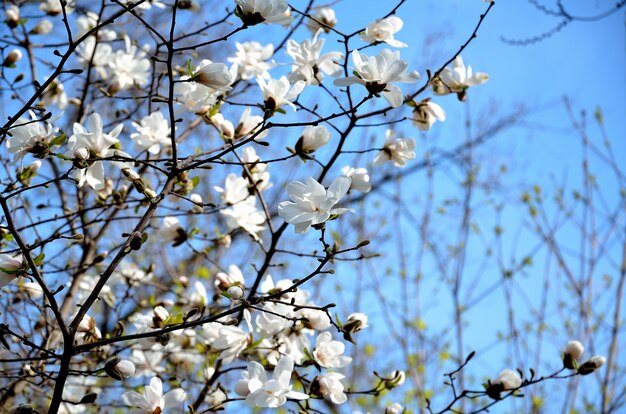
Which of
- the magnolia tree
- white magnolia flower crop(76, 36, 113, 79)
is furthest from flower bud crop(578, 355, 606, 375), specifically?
white magnolia flower crop(76, 36, 113, 79)

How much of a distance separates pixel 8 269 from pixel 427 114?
1.10 m

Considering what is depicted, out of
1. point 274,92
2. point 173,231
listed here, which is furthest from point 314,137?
Result: point 173,231

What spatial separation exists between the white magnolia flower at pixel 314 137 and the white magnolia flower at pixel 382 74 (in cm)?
12

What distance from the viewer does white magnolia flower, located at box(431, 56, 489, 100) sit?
5.74ft

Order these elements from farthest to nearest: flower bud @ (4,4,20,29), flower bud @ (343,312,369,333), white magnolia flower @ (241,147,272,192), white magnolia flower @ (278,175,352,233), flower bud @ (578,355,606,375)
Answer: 1. flower bud @ (4,4,20,29)
2. white magnolia flower @ (241,147,272,192)
3. flower bud @ (578,355,606,375)
4. flower bud @ (343,312,369,333)
5. white magnolia flower @ (278,175,352,233)

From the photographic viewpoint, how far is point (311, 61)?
179 centimetres

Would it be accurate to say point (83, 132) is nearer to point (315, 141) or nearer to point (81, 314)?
point (81, 314)

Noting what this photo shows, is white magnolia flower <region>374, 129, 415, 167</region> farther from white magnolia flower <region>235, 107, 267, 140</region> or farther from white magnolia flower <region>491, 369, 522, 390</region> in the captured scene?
white magnolia flower <region>491, 369, 522, 390</region>

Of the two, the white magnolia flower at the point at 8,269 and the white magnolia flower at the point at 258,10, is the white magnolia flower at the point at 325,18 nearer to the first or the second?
the white magnolia flower at the point at 258,10

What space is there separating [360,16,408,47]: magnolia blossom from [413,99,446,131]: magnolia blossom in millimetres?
183

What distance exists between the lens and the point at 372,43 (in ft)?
5.51

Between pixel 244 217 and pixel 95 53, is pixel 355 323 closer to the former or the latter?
pixel 244 217

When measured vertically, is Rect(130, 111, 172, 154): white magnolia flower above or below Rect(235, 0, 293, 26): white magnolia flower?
above

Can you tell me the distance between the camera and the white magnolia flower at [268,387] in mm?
1336
